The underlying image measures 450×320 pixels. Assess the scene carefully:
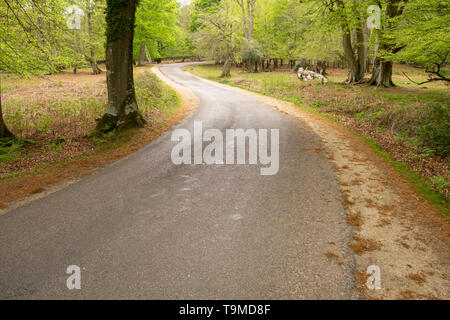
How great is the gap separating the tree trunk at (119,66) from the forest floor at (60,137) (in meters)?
0.63

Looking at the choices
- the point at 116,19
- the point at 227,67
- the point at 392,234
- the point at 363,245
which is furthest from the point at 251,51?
the point at 363,245

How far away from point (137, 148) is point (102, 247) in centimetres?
500

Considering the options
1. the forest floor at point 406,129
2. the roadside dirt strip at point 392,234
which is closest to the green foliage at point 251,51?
the forest floor at point 406,129

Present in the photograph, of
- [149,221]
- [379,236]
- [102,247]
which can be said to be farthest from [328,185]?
[102,247]

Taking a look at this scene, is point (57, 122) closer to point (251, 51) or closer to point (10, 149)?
point (10, 149)

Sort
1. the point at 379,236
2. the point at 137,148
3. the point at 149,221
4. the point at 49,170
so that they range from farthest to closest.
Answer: the point at 137,148 → the point at 49,170 → the point at 149,221 → the point at 379,236

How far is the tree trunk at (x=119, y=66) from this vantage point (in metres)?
8.96

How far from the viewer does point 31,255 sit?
11.3 ft

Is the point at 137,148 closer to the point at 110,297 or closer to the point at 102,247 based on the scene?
the point at 102,247

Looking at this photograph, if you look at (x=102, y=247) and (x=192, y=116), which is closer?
(x=102, y=247)

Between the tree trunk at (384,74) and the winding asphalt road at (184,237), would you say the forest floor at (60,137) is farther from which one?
the tree trunk at (384,74)

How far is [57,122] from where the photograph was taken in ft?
36.6

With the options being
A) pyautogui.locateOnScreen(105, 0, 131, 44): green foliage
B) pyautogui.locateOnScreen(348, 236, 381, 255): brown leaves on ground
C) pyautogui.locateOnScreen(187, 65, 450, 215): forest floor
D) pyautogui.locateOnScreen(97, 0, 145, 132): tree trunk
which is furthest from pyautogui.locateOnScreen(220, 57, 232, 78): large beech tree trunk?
pyautogui.locateOnScreen(348, 236, 381, 255): brown leaves on ground

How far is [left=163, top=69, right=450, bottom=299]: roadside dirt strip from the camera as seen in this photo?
3.08 m
